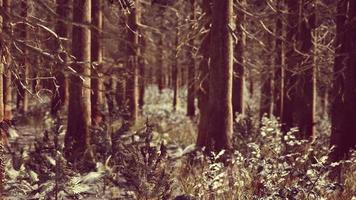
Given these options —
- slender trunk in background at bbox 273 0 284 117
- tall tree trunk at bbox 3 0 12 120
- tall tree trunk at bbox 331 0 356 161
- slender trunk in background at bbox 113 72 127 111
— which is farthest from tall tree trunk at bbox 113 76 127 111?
slender trunk in background at bbox 273 0 284 117

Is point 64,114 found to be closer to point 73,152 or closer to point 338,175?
point 73,152

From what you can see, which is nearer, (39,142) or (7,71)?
(7,71)

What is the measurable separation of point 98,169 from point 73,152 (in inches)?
26.8

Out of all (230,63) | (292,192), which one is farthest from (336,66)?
(292,192)

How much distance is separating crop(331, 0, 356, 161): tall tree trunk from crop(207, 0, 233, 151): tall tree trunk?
1.91m

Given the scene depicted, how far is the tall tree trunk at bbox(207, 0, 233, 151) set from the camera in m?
8.91

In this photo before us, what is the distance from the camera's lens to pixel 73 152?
29.4ft

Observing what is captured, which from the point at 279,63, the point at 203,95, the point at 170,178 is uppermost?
the point at 279,63

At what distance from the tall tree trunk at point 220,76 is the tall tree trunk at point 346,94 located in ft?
6.27

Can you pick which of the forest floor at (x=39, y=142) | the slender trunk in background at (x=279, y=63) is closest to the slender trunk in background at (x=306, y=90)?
the slender trunk in background at (x=279, y=63)

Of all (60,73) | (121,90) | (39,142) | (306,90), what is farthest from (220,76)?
(306,90)

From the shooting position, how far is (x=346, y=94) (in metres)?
8.36

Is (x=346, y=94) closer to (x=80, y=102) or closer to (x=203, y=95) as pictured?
(x=203, y=95)

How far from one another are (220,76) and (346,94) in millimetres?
2248
